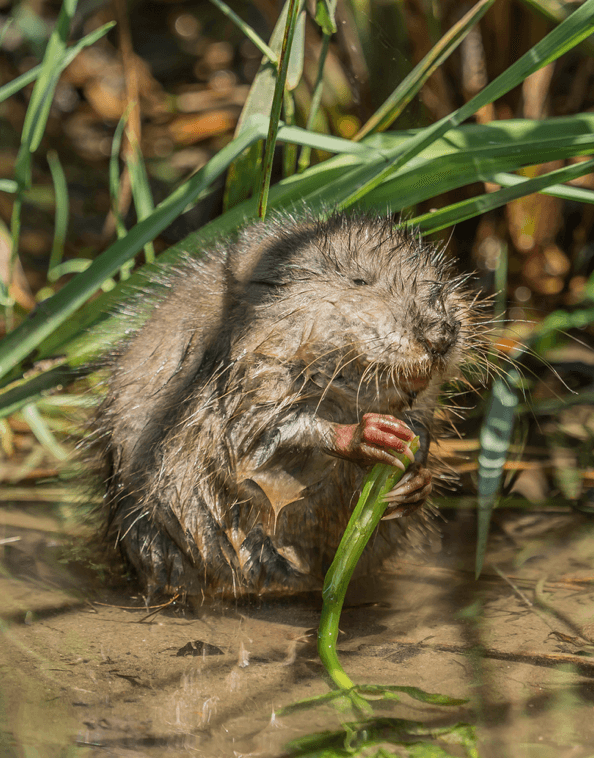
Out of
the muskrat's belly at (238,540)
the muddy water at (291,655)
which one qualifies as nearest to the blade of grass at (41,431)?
the muddy water at (291,655)

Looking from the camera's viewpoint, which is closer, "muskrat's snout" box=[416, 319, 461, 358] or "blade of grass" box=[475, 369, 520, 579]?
"muskrat's snout" box=[416, 319, 461, 358]

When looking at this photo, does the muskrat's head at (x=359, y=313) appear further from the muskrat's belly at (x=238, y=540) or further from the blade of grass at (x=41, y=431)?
the blade of grass at (x=41, y=431)

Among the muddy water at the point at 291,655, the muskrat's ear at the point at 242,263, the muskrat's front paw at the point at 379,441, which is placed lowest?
the muddy water at the point at 291,655

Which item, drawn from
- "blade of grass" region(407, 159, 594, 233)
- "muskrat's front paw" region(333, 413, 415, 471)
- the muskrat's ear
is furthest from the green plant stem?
"blade of grass" region(407, 159, 594, 233)

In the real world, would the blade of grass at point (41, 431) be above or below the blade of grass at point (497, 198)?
below

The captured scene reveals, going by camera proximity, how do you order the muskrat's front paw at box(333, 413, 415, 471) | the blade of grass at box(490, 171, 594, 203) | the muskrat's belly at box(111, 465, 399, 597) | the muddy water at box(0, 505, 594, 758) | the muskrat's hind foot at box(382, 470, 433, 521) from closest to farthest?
the muddy water at box(0, 505, 594, 758)
the muskrat's front paw at box(333, 413, 415, 471)
the muskrat's hind foot at box(382, 470, 433, 521)
the muskrat's belly at box(111, 465, 399, 597)
the blade of grass at box(490, 171, 594, 203)

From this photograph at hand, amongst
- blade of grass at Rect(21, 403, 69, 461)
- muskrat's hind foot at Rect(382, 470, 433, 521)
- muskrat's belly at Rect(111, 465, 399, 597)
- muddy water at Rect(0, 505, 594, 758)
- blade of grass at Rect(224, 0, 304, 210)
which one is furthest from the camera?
blade of grass at Rect(21, 403, 69, 461)

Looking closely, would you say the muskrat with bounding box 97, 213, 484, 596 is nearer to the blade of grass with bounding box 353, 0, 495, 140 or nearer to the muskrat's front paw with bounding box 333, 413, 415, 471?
the muskrat's front paw with bounding box 333, 413, 415, 471

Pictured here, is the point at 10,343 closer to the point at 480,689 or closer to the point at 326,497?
the point at 326,497

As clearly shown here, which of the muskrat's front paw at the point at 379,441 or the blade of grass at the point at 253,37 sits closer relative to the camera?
the muskrat's front paw at the point at 379,441
